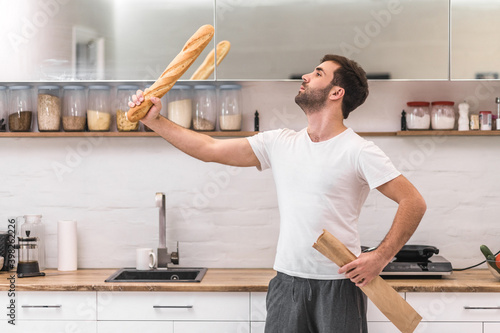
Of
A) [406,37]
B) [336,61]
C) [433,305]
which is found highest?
[406,37]

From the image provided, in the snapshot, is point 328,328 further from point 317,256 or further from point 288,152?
point 288,152

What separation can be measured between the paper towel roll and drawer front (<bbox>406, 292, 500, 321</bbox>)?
5.69 ft

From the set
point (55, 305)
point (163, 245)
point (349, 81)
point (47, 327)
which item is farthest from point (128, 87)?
point (349, 81)

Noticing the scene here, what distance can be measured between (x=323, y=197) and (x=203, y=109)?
1233 mm

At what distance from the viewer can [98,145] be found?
331 cm

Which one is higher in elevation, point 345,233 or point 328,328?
point 345,233

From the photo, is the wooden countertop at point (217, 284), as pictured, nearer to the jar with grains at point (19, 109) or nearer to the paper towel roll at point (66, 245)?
the paper towel roll at point (66, 245)

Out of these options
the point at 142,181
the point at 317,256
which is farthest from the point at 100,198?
the point at 317,256

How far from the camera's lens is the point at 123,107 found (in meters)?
A: 3.19

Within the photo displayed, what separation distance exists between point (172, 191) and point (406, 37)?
4.81ft

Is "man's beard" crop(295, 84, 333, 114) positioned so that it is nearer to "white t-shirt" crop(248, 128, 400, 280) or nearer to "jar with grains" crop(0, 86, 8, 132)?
"white t-shirt" crop(248, 128, 400, 280)

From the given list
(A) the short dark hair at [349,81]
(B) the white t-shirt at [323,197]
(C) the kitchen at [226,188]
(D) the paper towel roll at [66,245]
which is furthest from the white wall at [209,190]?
(B) the white t-shirt at [323,197]

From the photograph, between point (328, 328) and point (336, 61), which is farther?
point (336, 61)

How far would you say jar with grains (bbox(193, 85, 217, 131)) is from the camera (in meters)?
3.16
